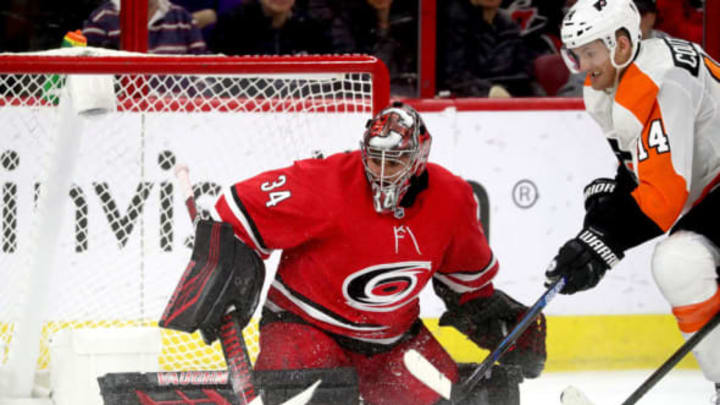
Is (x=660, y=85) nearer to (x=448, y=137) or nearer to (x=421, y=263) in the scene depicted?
(x=421, y=263)

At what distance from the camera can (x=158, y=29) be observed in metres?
3.90

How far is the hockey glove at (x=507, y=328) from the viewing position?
2.67m

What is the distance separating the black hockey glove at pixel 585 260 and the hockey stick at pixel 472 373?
36 mm

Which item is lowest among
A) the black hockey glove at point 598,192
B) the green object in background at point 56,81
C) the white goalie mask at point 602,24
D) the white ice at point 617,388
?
the white ice at point 617,388

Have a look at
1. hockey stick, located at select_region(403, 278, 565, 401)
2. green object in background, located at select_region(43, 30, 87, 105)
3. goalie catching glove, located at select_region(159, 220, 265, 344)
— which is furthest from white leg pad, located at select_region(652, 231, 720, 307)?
green object in background, located at select_region(43, 30, 87, 105)

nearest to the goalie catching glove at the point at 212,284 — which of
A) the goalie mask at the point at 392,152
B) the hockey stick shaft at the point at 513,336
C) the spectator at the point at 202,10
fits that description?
the goalie mask at the point at 392,152

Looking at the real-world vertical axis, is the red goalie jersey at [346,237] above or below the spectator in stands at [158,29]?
below

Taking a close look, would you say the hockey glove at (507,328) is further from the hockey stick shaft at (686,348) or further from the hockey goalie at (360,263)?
the hockey stick shaft at (686,348)

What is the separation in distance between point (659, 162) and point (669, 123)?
9cm

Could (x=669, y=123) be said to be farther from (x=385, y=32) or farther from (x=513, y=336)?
(x=385, y=32)

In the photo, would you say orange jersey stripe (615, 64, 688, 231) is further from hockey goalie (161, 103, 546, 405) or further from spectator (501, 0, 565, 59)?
spectator (501, 0, 565, 59)

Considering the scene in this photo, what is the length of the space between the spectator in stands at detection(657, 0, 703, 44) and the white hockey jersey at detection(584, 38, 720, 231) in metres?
1.68

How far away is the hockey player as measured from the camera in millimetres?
2469

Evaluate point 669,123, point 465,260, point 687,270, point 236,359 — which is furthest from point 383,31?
point 236,359
